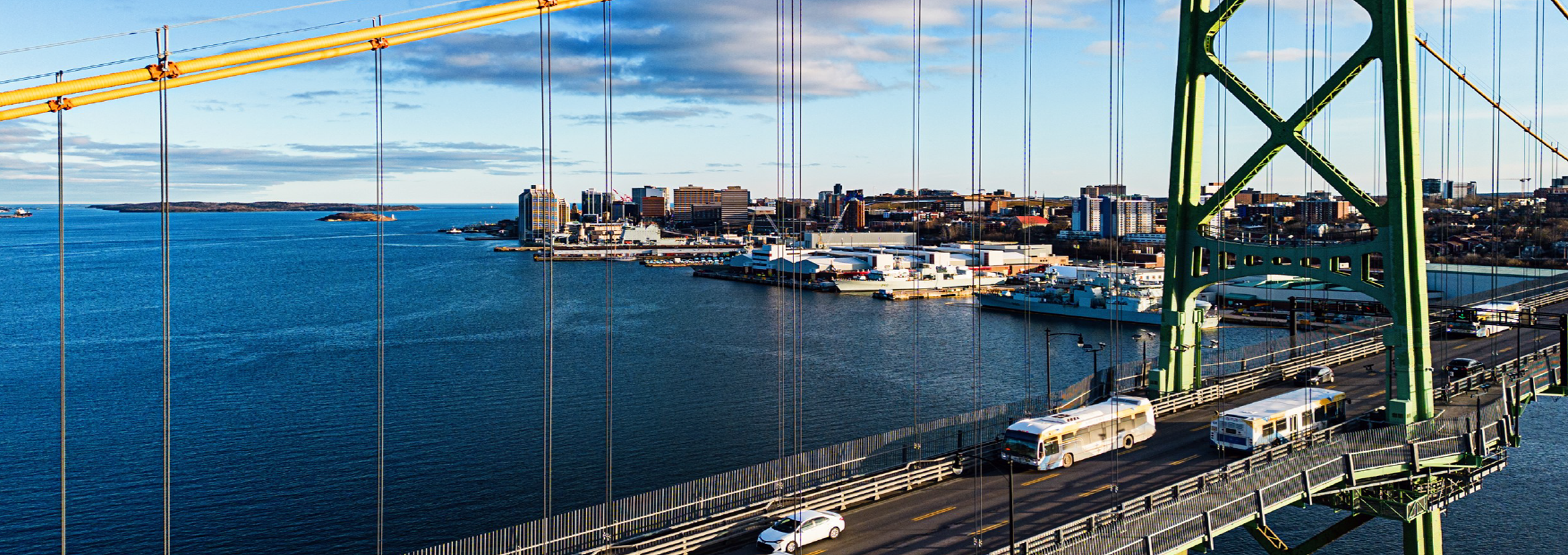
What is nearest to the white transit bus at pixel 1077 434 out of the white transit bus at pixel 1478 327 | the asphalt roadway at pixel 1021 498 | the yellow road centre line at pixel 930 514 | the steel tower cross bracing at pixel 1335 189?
the asphalt roadway at pixel 1021 498

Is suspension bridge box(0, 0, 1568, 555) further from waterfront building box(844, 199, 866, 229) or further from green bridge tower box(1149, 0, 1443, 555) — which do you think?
waterfront building box(844, 199, 866, 229)

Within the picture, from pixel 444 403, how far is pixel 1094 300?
39374 millimetres

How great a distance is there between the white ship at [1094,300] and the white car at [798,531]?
4204cm

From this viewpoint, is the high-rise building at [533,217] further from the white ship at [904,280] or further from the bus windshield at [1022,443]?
the bus windshield at [1022,443]

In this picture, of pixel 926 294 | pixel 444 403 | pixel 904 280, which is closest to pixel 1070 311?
pixel 926 294

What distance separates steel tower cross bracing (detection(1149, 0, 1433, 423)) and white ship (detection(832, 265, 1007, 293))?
178 feet

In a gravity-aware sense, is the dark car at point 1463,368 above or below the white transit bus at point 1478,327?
below

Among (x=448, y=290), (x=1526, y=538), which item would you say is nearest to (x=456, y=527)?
(x=1526, y=538)

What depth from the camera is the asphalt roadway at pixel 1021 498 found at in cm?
1202

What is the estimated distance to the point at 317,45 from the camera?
8859mm

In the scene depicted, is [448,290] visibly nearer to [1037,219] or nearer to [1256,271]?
[1256,271]

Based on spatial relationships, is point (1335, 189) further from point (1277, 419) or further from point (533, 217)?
point (533, 217)

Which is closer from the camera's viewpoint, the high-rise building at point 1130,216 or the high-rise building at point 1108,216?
the high-rise building at point 1130,216

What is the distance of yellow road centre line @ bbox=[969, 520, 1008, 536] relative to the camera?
39.6 ft
